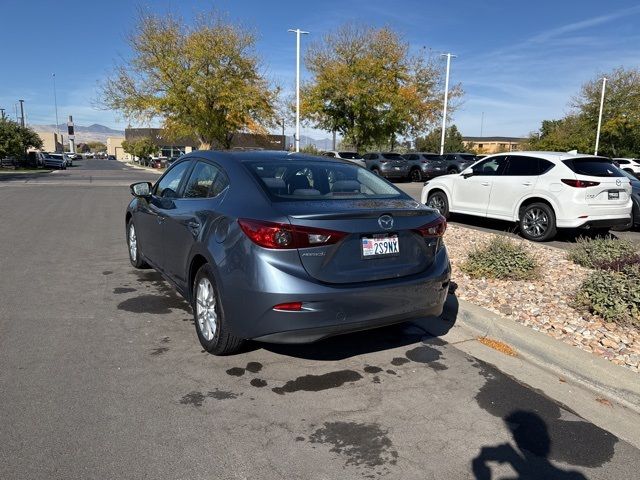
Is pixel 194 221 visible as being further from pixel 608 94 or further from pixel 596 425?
pixel 608 94

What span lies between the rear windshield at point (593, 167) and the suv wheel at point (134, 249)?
727 centimetres

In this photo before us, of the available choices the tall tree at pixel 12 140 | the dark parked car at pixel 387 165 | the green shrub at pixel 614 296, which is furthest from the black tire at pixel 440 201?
the tall tree at pixel 12 140

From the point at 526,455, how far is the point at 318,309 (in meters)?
1.49

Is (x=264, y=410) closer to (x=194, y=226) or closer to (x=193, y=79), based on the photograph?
(x=194, y=226)

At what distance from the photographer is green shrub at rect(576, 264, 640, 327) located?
4633 mm

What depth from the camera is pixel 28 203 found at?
47.5 ft

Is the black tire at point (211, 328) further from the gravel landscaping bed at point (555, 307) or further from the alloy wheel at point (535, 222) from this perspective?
the alloy wheel at point (535, 222)

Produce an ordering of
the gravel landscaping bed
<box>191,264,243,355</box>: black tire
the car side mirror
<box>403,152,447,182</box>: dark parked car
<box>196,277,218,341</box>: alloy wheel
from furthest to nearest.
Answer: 1. <box>403,152,447,182</box>: dark parked car
2. the car side mirror
3. the gravel landscaping bed
4. <box>196,277,218,341</box>: alloy wheel
5. <box>191,264,243,355</box>: black tire

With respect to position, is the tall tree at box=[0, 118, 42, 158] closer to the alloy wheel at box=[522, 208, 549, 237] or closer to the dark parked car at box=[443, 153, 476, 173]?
the dark parked car at box=[443, 153, 476, 173]

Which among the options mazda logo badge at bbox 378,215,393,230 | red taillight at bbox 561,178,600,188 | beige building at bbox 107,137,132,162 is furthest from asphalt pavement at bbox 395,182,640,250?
beige building at bbox 107,137,132,162

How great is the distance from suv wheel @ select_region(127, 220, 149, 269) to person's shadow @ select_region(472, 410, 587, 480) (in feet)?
15.9

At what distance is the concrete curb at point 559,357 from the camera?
11.7 ft

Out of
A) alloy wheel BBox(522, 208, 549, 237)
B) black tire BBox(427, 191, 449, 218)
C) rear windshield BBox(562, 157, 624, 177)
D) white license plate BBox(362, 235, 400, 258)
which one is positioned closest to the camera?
white license plate BBox(362, 235, 400, 258)

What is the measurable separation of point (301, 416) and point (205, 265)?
140 centimetres
